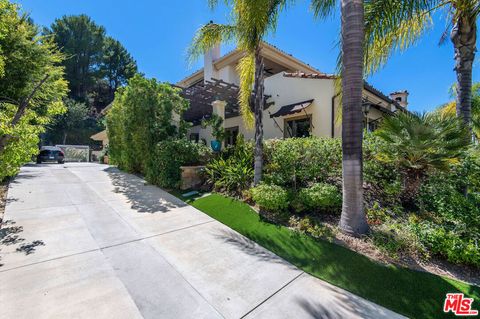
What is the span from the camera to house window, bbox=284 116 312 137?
11.6 meters

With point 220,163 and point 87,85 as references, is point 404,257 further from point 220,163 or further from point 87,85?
point 87,85

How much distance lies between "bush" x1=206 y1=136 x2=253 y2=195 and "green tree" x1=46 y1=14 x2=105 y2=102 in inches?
1534

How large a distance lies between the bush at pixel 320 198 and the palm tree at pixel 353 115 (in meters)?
0.84

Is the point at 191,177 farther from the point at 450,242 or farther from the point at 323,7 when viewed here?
the point at 450,242

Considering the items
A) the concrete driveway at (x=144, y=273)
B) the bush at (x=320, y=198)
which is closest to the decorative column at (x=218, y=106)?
the concrete driveway at (x=144, y=273)

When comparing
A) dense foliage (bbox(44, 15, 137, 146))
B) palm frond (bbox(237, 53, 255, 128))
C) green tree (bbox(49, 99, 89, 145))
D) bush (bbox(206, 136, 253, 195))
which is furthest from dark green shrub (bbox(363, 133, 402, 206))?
green tree (bbox(49, 99, 89, 145))

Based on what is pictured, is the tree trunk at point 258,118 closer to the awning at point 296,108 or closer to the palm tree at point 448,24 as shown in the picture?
the palm tree at point 448,24

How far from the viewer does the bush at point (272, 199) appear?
5781mm

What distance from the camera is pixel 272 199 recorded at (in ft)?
18.9

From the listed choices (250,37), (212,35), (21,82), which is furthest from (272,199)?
(21,82)

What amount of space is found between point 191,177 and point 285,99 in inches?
276

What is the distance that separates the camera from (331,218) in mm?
5445

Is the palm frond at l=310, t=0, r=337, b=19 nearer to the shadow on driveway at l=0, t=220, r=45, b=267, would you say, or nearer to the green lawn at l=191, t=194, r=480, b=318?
the green lawn at l=191, t=194, r=480, b=318

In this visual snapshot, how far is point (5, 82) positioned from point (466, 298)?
1206 cm
